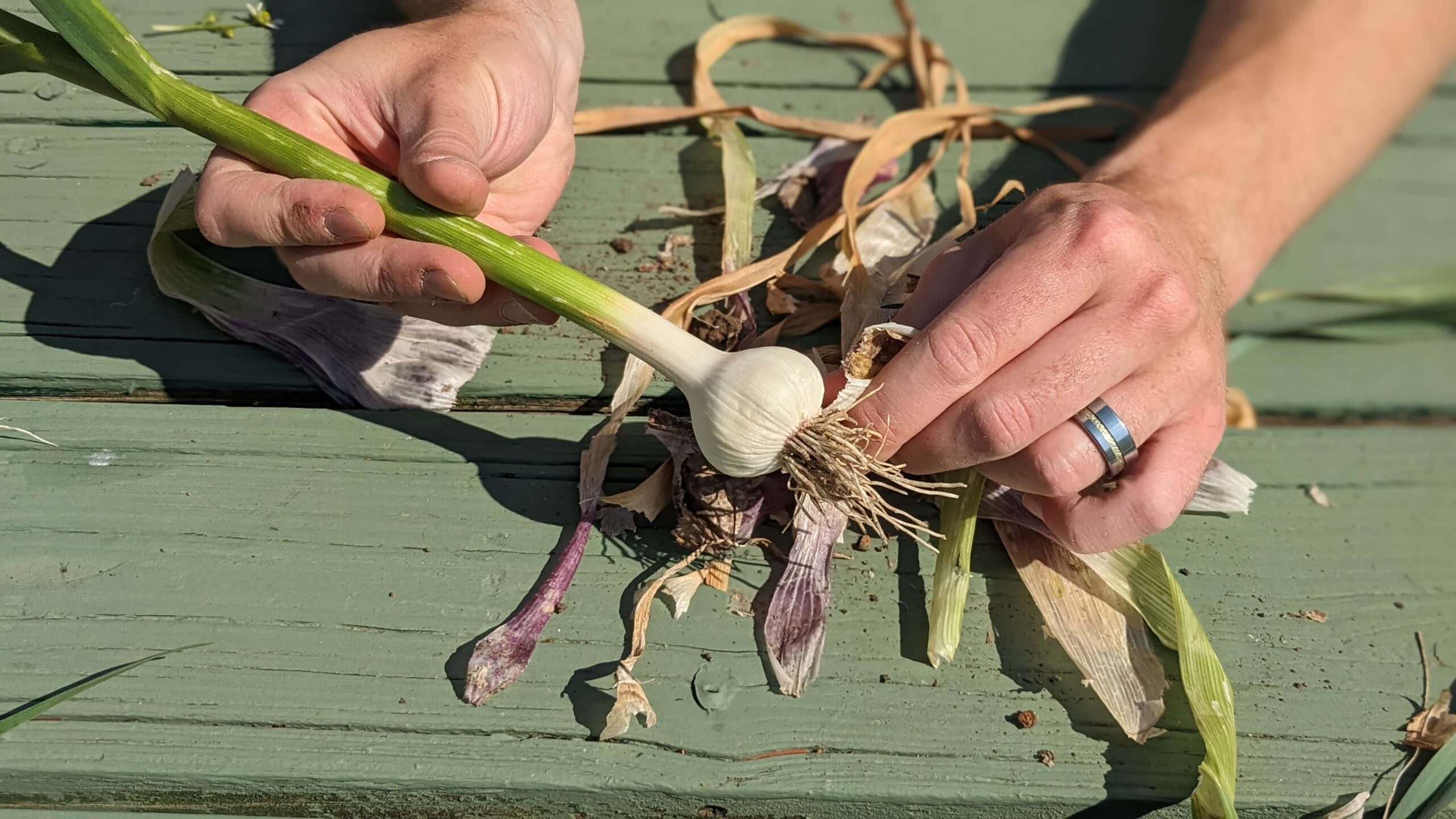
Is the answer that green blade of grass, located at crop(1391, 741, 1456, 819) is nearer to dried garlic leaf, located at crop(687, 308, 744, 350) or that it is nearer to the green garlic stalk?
the green garlic stalk

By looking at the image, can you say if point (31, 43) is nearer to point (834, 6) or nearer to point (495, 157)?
point (495, 157)

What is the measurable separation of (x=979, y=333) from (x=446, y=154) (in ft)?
2.34

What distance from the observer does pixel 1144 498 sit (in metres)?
1.17

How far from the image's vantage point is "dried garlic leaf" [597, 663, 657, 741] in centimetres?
109

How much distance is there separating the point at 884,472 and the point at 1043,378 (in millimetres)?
238

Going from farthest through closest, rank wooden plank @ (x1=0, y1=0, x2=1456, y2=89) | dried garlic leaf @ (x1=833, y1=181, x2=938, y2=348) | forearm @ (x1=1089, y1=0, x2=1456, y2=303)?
wooden plank @ (x1=0, y1=0, x2=1456, y2=89) < forearm @ (x1=1089, y1=0, x2=1456, y2=303) < dried garlic leaf @ (x1=833, y1=181, x2=938, y2=348)

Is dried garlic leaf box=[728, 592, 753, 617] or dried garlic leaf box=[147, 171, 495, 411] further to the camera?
dried garlic leaf box=[147, 171, 495, 411]

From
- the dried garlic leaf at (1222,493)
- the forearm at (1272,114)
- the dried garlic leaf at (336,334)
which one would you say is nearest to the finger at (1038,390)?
the dried garlic leaf at (1222,493)

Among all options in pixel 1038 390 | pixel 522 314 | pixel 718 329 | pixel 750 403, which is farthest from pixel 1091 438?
pixel 522 314

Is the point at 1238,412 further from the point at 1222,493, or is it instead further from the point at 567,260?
the point at 567,260

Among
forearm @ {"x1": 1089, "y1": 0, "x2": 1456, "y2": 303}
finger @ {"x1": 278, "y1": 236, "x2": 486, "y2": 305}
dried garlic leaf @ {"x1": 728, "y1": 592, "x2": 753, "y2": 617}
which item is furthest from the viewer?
forearm @ {"x1": 1089, "y1": 0, "x2": 1456, "y2": 303}

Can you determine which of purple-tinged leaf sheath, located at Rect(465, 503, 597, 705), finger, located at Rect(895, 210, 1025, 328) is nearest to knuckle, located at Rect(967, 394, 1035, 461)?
finger, located at Rect(895, 210, 1025, 328)

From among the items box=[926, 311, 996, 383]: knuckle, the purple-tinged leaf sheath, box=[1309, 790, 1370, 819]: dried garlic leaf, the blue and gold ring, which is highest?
box=[926, 311, 996, 383]: knuckle

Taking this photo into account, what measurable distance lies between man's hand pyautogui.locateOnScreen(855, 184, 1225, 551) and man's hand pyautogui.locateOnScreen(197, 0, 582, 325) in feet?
1.86
